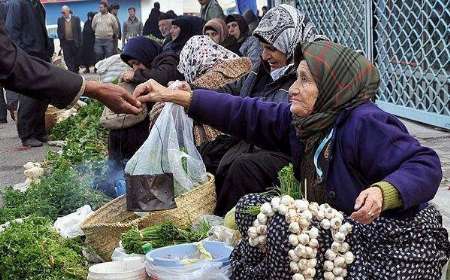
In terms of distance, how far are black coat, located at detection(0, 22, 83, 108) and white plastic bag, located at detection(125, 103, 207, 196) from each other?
1.24 meters

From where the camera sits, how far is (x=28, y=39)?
952 cm

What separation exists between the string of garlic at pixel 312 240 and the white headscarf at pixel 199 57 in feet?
10.1

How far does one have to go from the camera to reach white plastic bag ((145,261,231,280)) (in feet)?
11.6

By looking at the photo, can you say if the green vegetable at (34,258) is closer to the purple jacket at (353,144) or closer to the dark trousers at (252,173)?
the dark trousers at (252,173)

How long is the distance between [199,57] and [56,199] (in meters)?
1.66

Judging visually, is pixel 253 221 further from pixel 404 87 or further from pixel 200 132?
pixel 404 87

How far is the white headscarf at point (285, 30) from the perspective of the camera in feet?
16.1

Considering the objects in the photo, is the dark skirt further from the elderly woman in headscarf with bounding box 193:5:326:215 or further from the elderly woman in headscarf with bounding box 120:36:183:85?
the elderly woman in headscarf with bounding box 120:36:183:85

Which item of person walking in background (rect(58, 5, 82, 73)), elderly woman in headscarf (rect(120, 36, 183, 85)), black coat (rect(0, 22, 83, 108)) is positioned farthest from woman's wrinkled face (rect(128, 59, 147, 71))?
person walking in background (rect(58, 5, 82, 73))

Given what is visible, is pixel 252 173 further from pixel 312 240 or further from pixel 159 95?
pixel 312 240

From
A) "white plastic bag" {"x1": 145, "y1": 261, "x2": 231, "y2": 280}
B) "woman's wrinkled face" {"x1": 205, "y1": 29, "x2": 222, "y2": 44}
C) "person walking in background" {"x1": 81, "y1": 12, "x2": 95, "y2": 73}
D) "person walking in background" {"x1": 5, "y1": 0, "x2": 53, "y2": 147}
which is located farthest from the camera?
"person walking in background" {"x1": 81, "y1": 12, "x2": 95, "y2": 73}

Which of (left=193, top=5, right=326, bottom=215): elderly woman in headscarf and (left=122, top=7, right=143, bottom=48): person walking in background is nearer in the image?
(left=193, top=5, right=326, bottom=215): elderly woman in headscarf

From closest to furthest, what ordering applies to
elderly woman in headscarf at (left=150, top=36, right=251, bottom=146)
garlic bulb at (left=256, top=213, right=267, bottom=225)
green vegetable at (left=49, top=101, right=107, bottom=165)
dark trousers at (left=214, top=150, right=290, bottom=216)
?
garlic bulb at (left=256, top=213, right=267, bottom=225) < dark trousers at (left=214, top=150, right=290, bottom=216) < elderly woman in headscarf at (left=150, top=36, right=251, bottom=146) < green vegetable at (left=49, top=101, right=107, bottom=165)

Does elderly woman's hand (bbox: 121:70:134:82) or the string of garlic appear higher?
the string of garlic
